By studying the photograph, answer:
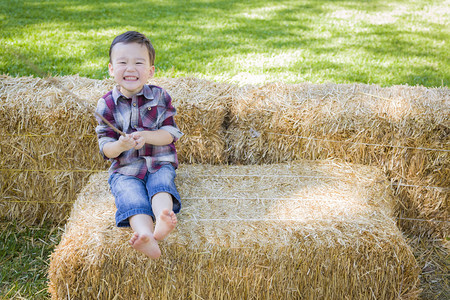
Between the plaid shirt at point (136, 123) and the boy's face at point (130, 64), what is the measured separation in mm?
131

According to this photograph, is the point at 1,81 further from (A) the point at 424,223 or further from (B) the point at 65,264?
(A) the point at 424,223

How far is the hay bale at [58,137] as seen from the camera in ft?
11.2

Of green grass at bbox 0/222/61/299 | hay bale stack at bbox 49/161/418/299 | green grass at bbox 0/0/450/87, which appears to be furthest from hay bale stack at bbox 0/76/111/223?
green grass at bbox 0/0/450/87

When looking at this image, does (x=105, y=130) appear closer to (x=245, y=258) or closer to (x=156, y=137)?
(x=156, y=137)

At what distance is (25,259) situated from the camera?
330 cm

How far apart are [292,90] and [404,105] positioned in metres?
0.87

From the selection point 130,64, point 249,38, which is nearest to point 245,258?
point 130,64

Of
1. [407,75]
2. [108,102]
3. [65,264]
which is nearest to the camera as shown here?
[65,264]

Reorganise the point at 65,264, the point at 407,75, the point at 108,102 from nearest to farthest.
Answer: the point at 65,264 → the point at 108,102 → the point at 407,75

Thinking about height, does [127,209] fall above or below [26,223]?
above

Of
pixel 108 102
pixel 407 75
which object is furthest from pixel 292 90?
pixel 407 75

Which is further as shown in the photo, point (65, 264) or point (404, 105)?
point (404, 105)

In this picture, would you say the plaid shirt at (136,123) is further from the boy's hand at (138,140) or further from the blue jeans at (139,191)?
the boy's hand at (138,140)

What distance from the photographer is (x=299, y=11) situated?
9.17 meters
